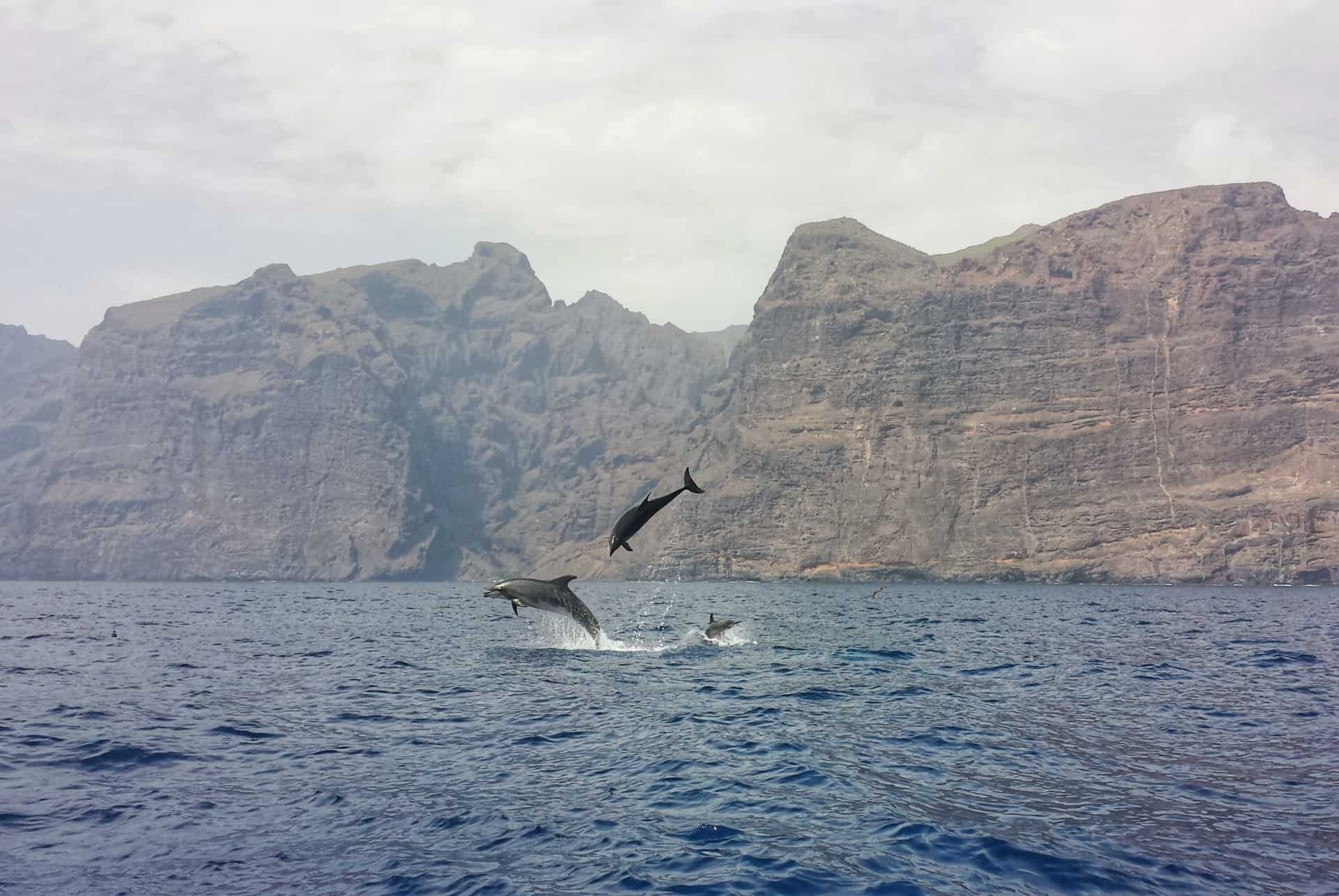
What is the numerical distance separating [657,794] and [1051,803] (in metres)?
5.98

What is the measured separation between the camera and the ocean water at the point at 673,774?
37.8 ft

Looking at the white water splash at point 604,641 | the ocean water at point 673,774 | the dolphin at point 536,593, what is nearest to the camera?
the ocean water at point 673,774

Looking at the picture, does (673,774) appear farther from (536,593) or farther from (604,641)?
(604,641)

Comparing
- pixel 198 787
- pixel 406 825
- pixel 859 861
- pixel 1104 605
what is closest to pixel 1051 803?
pixel 859 861

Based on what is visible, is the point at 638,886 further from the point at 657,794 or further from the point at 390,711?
the point at 390,711

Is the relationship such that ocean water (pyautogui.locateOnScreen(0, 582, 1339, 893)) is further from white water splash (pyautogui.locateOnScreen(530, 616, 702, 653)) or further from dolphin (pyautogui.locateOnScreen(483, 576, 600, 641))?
white water splash (pyautogui.locateOnScreen(530, 616, 702, 653))

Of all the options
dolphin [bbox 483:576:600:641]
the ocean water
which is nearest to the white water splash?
the ocean water

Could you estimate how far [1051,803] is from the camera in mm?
14141

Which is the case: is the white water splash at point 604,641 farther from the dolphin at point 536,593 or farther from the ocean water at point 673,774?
the dolphin at point 536,593

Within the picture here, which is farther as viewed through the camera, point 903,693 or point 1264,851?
point 903,693

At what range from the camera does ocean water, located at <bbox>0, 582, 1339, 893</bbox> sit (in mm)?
11516

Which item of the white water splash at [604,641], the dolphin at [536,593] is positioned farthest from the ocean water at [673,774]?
the white water splash at [604,641]

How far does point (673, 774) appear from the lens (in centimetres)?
1631

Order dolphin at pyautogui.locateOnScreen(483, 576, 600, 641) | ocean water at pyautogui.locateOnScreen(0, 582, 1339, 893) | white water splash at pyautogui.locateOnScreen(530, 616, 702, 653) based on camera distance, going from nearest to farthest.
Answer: ocean water at pyautogui.locateOnScreen(0, 582, 1339, 893), dolphin at pyautogui.locateOnScreen(483, 576, 600, 641), white water splash at pyautogui.locateOnScreen(530, 616, 702, 653)
